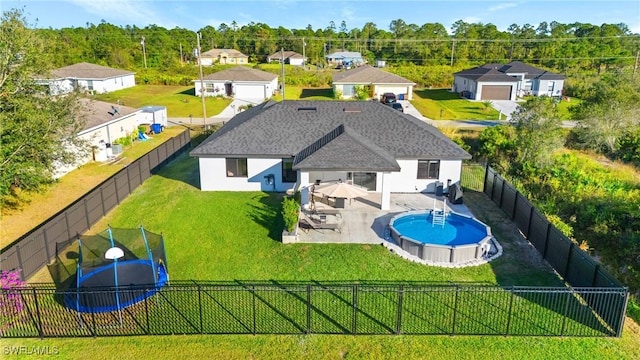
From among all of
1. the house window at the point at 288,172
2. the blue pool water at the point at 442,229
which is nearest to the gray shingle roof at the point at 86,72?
the house window at the point at 288,172

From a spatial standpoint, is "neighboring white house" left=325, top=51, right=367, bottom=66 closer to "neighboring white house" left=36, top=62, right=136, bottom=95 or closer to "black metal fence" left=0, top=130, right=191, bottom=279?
"neighboring white house" left=36, top=62, right=136, bottom=95

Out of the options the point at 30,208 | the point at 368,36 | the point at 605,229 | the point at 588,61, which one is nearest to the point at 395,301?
the point at 605,229

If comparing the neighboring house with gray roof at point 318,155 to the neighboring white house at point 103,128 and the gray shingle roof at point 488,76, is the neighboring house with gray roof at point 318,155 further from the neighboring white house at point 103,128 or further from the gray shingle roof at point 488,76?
the gray shingle roof at point 488,76

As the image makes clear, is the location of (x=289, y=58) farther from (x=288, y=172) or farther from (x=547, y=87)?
(x=288, y=172)

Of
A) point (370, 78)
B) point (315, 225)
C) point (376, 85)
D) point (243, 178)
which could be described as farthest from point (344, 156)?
point (370, 78)

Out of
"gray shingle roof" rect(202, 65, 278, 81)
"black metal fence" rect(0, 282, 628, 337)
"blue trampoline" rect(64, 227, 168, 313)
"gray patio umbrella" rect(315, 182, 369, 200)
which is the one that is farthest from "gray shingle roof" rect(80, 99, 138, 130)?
"gray shingle roof" rect(202, 65, 278, 81)

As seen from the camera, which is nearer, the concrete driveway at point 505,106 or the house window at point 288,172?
the house window at point 288,172
